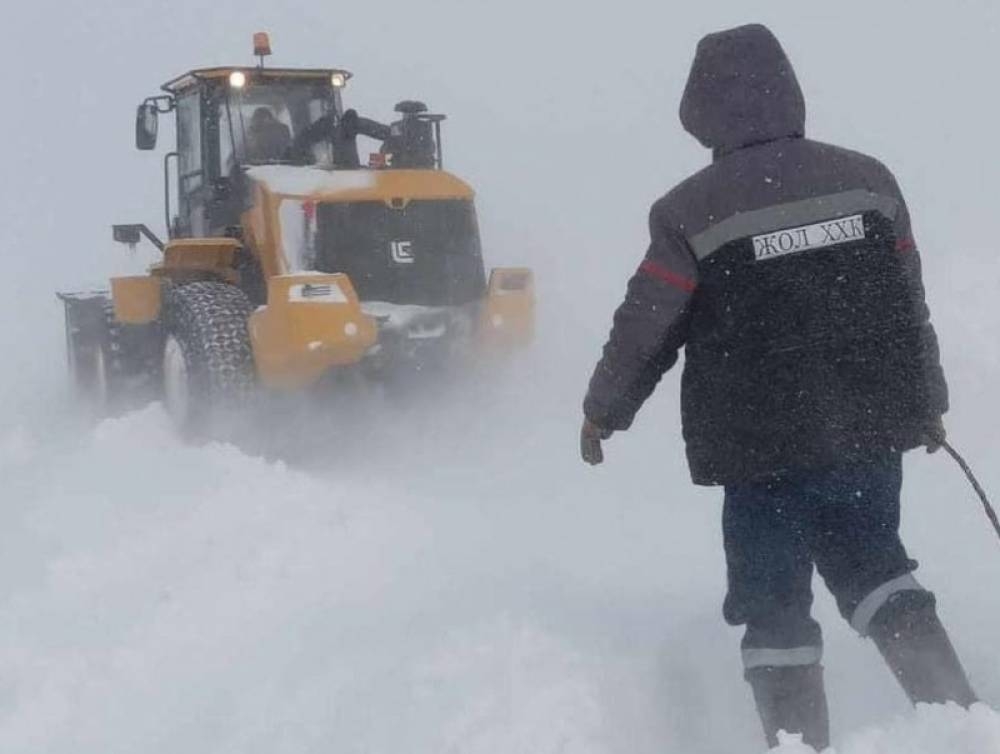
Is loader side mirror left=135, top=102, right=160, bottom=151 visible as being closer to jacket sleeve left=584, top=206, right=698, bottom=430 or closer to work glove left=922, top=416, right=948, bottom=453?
jacket sleeve left=584, top=206, right=698, bottom=430

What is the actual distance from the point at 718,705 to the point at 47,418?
5942mm

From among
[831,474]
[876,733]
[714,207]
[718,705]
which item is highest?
[714,207]

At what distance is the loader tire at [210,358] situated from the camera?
6.57 metres

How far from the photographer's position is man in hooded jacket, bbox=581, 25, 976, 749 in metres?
2.88

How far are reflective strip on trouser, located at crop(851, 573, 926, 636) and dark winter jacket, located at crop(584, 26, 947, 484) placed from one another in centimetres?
30

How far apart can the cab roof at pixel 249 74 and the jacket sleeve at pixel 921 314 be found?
5054 mm

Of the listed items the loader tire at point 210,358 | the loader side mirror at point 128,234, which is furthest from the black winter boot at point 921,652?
the loader side mirror at point 128,234

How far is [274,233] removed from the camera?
6.89 meters

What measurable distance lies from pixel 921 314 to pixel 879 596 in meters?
0.61

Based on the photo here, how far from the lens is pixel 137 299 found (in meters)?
7.55

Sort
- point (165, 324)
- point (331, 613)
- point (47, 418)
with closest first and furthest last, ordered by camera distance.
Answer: point (331, 613)
point (165, 324)
point (47, 418)

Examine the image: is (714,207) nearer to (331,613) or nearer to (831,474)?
(831,474)

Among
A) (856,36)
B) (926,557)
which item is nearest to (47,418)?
(926,557)

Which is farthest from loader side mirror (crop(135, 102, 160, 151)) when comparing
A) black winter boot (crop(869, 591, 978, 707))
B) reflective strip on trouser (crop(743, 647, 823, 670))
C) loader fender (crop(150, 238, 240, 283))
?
black winter boot (crop(869, 591, 978, 707))
